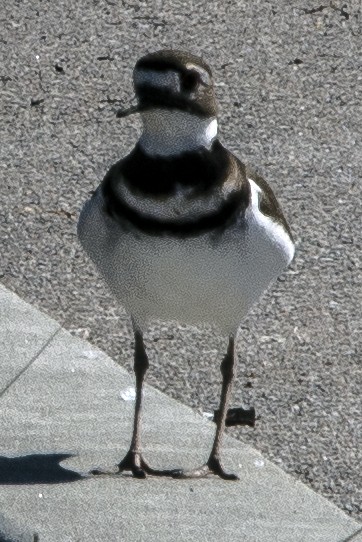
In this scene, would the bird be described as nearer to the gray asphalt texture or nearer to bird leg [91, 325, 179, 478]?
bird leg [91, 325, 179, 478]

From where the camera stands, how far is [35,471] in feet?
14.6

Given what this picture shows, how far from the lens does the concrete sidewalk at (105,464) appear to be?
13.8 ft

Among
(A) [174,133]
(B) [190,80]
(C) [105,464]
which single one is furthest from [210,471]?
(B) [190,80]

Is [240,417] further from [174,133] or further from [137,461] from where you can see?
[174,133]

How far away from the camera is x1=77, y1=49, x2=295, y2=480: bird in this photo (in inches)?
161

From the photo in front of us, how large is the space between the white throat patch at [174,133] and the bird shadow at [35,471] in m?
1.00

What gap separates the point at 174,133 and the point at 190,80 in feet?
0.51

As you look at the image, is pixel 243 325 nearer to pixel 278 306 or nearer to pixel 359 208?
pixel 278 306

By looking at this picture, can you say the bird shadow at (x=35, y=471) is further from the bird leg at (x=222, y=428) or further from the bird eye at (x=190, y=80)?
the bird eye at (x=190, y=80)

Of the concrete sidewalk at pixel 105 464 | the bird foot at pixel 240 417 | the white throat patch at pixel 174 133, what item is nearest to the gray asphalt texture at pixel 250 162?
the bird foot at pixel 240 417

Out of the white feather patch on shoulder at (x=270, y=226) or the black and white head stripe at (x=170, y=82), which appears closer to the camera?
the black and white head stripe at (x=170, y=82)

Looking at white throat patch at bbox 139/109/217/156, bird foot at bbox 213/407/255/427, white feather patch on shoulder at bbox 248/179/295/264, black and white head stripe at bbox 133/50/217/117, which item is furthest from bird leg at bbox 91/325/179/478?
black and white head stripe at bbox 133/50/217/117

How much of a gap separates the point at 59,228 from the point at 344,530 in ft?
7.17

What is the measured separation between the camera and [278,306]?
5461mm
